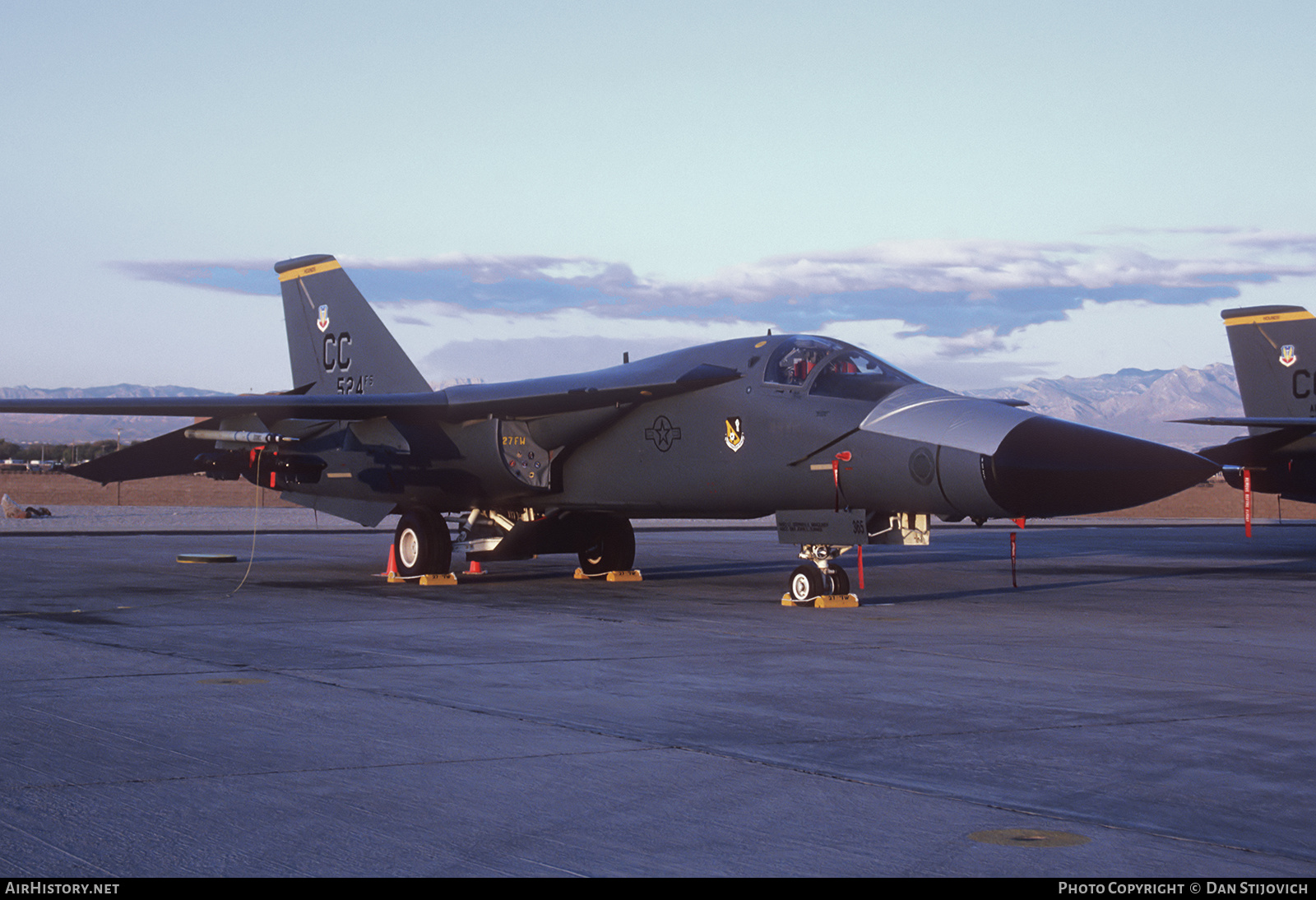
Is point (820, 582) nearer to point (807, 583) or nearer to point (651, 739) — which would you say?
point (807, 583)

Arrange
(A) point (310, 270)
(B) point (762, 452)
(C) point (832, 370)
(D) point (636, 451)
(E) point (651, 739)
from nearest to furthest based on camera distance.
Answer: (E) point (651, 739), (C) point (832, 370), (B) point (762, 452), (D) point (636, 451), (A) point (310, 270)

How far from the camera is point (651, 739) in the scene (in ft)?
20.9

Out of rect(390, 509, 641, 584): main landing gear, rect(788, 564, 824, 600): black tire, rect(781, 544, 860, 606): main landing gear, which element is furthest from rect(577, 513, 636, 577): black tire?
rect(788, 564, 824, 600): black tire

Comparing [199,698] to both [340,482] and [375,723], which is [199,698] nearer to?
[375,723]

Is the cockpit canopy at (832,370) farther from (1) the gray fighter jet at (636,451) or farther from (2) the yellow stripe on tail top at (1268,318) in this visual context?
(2) the yellow stripe on tail top at (1268,318)

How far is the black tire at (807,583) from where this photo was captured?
45.5 ft

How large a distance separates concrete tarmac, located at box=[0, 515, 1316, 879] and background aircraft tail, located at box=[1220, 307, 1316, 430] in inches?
495

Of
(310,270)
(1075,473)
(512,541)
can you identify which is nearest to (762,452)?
(1075,473)

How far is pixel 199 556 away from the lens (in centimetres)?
2173

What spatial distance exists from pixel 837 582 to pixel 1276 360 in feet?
51.0

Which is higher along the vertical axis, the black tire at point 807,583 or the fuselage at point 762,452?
the fuselage at point 762,452

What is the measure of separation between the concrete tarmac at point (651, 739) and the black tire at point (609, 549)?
13.2 feet

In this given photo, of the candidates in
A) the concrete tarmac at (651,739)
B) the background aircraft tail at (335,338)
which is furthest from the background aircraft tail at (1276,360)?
the background aircraft tail at (335,338)

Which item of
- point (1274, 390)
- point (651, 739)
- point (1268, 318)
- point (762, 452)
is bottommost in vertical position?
point (651, 739)
